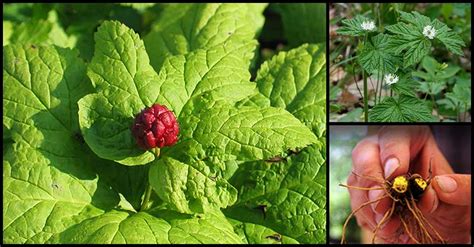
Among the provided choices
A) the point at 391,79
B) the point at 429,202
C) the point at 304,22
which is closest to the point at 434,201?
the point at 429,202

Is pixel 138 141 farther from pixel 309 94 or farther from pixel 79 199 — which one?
pixel 309 94

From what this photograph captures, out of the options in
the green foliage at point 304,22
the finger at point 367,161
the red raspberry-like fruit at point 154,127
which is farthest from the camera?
the green foliage at point 304,22

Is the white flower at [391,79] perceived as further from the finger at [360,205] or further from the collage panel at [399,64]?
the finger at [360,205]

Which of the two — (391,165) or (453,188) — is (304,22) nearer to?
(391,165)

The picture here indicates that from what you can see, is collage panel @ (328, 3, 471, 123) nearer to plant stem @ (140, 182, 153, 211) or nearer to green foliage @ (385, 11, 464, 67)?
green foliage @ (385, 11, 464, 67)

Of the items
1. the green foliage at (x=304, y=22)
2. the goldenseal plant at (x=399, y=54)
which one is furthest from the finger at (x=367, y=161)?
the green foliage at (x=304, y=22)

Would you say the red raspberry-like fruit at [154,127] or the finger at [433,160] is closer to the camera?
the red raspberry-like fruit at [154,127]

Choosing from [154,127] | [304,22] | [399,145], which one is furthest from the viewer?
[304,22]

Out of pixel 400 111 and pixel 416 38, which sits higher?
pixel 416 38
